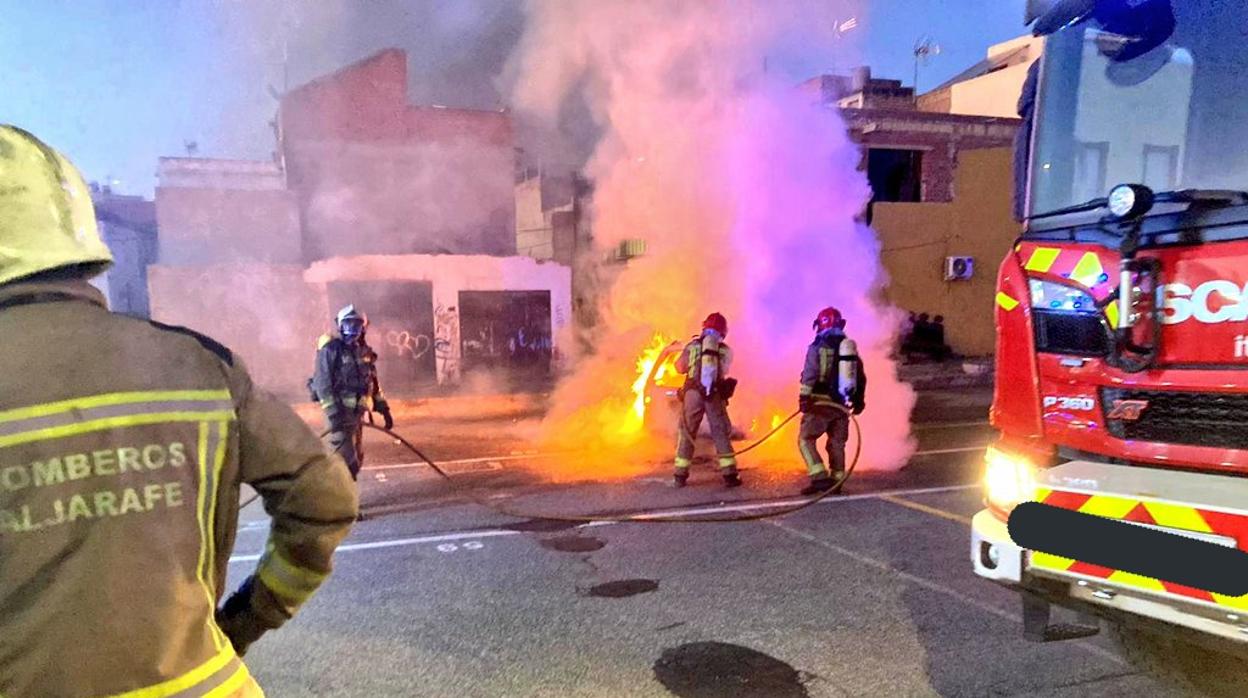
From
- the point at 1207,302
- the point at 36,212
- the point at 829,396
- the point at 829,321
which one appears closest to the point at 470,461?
the point at 829,396

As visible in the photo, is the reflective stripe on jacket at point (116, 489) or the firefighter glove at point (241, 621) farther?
the firefighter glove at point (241, 621)

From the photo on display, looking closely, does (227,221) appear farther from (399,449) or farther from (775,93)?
(775,93)

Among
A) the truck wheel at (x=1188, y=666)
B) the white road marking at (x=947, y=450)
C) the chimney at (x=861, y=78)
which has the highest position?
the chimney at (x=861, y=78)

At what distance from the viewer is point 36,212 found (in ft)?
4.90

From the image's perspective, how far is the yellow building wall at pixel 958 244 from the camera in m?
19.7

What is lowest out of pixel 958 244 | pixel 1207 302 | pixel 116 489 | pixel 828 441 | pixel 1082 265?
pixel 828 441

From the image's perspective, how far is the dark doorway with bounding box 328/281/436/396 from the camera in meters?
16.6

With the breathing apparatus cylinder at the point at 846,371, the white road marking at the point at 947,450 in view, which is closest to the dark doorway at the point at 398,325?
the white road marking at the point at 947,450

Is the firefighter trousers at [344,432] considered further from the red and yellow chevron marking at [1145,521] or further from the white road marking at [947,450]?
the white road marking at [947,450]

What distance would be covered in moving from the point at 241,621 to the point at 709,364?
239 inches

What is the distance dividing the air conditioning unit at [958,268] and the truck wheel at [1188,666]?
1736cm

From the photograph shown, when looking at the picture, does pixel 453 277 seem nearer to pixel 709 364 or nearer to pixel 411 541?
pixel 709 364

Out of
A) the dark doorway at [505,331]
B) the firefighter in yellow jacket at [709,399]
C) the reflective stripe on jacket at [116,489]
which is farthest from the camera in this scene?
the dark doorway at [505,331]

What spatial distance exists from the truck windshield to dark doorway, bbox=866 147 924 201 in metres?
17.7
